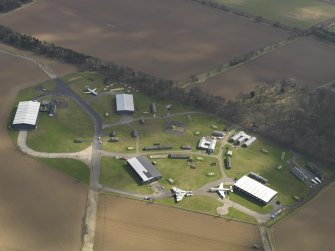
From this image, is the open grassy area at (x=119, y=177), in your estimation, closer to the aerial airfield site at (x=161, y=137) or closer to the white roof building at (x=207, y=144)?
the aerial airfield site at (x=161, y=137)

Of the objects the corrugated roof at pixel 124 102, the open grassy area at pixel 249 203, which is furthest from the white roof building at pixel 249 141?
the corrugated roof at pixel 124 102

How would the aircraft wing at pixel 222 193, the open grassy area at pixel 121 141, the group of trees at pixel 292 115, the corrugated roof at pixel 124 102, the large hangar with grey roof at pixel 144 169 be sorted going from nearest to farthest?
the aircraft wing at pixel 222 193
the large hangar with grey roof at pixel 144 169
the open grassy area at pixel 121 141
the group of trees at pixel 292 115
the corrugated roof at pixel 124 102

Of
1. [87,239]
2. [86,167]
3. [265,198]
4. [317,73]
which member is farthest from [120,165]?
[317,73]

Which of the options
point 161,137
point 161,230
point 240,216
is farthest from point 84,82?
point 240,216

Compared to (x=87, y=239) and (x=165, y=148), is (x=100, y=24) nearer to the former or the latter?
(x=165, y=148)

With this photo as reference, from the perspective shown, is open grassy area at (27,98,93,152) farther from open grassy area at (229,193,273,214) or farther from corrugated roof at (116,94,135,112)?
open grassy area at (229,193,273,214)

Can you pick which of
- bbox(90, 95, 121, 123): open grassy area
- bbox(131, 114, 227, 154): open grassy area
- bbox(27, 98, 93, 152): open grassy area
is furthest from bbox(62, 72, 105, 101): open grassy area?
bbox(131, 114, 227, 154): open grassy area
